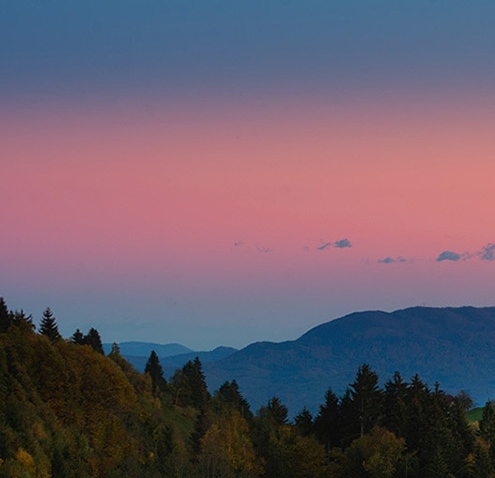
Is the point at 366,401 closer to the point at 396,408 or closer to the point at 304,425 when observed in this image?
the point at 396,408

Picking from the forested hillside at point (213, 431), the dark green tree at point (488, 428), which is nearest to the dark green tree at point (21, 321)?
the forested hillside at point (213, 431)

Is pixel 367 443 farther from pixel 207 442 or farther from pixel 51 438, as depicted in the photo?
pixel 51 438

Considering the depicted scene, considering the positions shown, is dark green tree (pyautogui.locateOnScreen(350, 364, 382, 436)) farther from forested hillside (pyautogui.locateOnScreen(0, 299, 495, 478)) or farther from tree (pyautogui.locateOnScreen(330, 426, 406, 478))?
tree (pyautogui.locateOnScreen(330, 426, 406, 478))

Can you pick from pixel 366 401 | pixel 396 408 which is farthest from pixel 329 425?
pixel 396 408

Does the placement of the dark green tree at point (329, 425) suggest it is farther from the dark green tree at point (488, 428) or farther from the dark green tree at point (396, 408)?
the dark green tree at point (488, 428)

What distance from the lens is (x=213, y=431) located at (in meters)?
156

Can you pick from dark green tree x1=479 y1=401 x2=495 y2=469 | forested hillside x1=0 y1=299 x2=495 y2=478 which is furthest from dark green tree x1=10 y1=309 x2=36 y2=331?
dark green tree x1=479 y1=401 x2=495 y2=469

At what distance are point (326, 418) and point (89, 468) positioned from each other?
5909 centimetres

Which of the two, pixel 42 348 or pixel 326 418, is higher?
pixel 42 348

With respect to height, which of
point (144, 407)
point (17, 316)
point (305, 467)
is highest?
point (17, 316)

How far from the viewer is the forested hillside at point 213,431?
13788cm

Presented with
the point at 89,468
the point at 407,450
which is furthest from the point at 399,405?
the point at 89,468

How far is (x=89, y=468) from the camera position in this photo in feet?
428

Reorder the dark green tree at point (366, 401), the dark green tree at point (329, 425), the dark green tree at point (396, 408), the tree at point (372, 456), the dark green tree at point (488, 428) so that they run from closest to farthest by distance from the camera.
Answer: the tree at point (372, 456) < the dark green tree at point (488, 428) < the dark green tree at point (396, 408) < the dark green tree at point (366, 401) < the dark green tree at point (329, 425)
